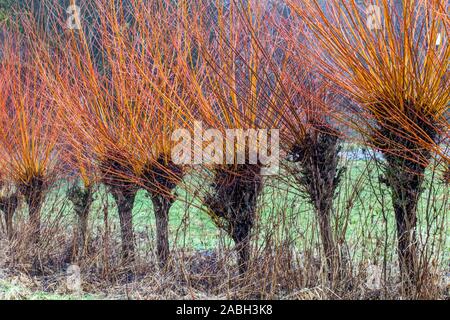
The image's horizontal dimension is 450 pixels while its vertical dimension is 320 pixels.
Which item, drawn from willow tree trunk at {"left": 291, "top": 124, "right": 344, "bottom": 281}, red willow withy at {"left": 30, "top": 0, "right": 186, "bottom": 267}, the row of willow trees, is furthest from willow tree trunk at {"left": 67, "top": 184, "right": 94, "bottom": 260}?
willow tree trunk at {"left": 291, "top": 124, "right": 344, "bottom": 281}

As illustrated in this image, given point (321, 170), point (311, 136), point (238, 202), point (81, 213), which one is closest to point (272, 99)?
point (311, 136)

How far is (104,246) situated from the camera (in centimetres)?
612

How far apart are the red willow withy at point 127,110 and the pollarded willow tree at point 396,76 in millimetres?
1543

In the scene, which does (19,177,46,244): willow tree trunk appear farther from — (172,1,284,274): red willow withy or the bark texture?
(172,1,284,274): red willow withy

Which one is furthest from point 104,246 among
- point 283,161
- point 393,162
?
point 393,162

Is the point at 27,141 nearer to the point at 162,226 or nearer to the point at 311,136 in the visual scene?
the point at 162,226

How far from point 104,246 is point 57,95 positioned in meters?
1.49

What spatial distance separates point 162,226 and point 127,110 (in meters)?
1.23

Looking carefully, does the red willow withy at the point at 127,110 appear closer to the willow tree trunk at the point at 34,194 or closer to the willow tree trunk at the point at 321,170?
the willow tree trunk at the point at 321,170

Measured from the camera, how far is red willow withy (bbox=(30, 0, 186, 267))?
535 cm

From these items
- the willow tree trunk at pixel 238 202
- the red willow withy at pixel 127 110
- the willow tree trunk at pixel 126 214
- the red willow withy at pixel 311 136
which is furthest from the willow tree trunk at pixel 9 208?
the red willow withy at pixel 311 136

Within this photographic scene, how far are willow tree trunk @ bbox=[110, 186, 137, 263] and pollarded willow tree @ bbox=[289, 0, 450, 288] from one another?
271cm

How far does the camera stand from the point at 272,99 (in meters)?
4.78

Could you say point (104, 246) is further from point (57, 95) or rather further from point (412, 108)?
point (412, 108)
